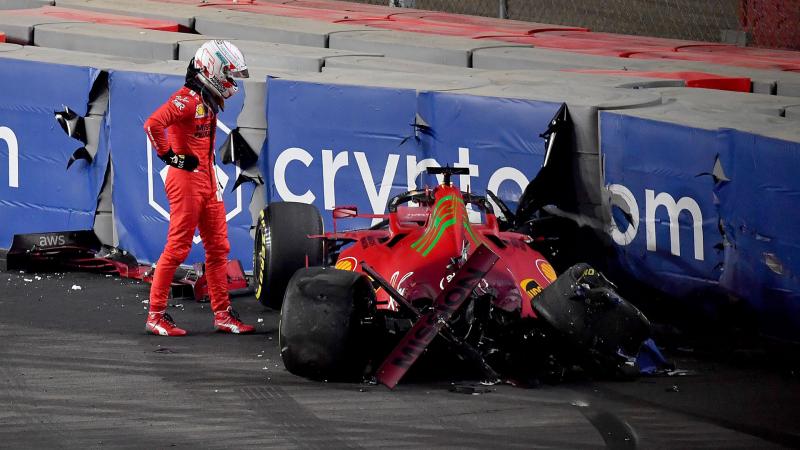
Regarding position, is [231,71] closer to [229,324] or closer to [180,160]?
[180,160]

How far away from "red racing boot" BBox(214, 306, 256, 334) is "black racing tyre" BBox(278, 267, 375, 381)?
1543 mm

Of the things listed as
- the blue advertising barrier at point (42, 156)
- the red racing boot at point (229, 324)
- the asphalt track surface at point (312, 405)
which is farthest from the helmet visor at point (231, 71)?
the blue advertising barrier at point (42, 156)

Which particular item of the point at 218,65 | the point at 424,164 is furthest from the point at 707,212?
the point at 218,65

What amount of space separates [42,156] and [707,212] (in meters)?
5.64

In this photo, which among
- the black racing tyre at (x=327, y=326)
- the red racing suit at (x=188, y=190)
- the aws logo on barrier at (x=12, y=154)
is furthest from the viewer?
the aws logo on barrier at (x=12, y=154)

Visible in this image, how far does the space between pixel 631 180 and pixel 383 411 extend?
2.95m

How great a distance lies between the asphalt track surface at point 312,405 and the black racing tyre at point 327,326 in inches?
4.5

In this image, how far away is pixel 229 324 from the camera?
10.1m

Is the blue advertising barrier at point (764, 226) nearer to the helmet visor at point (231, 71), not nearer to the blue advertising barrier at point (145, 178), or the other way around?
the helmet visor at point (231, 71)

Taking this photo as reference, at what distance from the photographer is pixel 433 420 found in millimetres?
7824

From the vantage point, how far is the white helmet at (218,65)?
9.73 metres

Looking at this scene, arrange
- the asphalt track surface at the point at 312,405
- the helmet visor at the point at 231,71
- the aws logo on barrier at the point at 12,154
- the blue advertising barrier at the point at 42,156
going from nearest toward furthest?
the asphalt track surface at the point at 312,405
the helmet visor at the point at 231,71
the blue advertising barrier at the point at 42,156
the aws logo on barrier at the point at 12,154

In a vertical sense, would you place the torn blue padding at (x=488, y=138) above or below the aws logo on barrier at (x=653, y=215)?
above

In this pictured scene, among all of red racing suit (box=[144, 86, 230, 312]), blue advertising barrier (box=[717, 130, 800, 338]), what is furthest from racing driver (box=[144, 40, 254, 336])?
blue advertising barrier (box=[717, 130, 800, 338])
